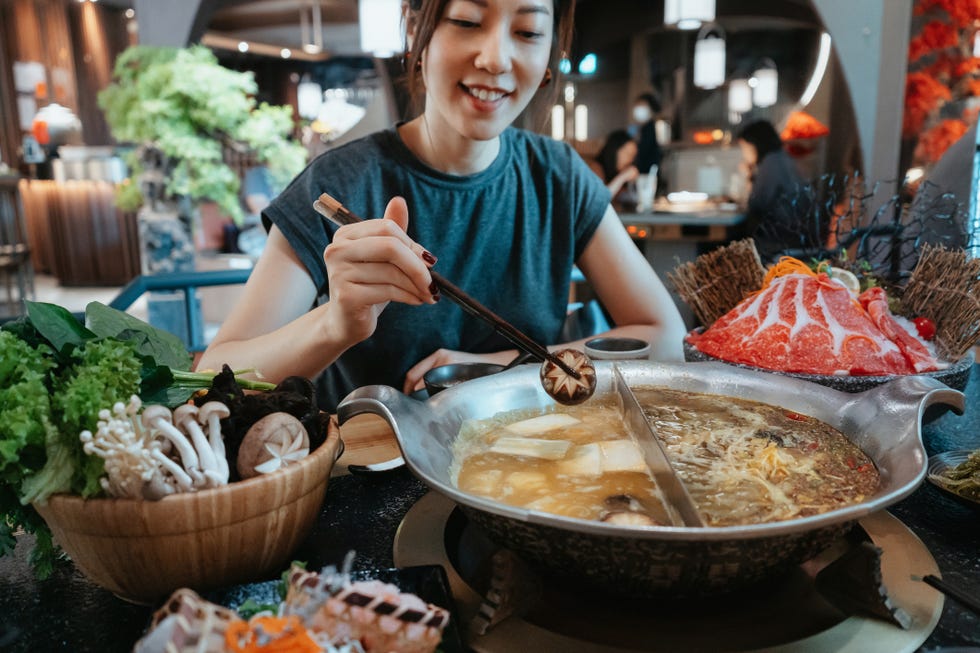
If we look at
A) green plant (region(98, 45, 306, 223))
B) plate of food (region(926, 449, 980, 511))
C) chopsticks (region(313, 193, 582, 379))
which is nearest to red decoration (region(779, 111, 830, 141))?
green plant (region(98, 45, 306, 223))

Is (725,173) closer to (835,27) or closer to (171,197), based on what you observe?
(835,27)

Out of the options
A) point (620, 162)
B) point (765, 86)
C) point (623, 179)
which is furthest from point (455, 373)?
point (765, 86)

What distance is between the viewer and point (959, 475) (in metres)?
1.11

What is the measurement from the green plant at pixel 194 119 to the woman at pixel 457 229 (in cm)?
267

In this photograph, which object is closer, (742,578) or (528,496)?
(742,578)

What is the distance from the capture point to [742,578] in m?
0.76

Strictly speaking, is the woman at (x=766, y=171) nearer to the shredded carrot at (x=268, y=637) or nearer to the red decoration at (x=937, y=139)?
the red decoration at (x=937, y=139)

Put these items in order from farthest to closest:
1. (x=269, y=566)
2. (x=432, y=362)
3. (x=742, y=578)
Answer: (x=432, y=362)
(x=269, y=566)
(x=742, y=578)

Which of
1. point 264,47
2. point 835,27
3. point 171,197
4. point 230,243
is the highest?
point 264,47

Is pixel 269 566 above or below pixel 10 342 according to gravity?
below

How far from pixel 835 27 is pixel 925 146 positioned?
1473mm

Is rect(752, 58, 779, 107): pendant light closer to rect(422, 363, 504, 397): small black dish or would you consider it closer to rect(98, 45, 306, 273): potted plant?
rect(98, 45, 306, 273): potted plant

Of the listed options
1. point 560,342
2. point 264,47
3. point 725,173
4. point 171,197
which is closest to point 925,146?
point 725,173

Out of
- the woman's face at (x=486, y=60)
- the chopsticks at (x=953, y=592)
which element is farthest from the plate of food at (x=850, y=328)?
the woman's face at (x=486, y=60)
